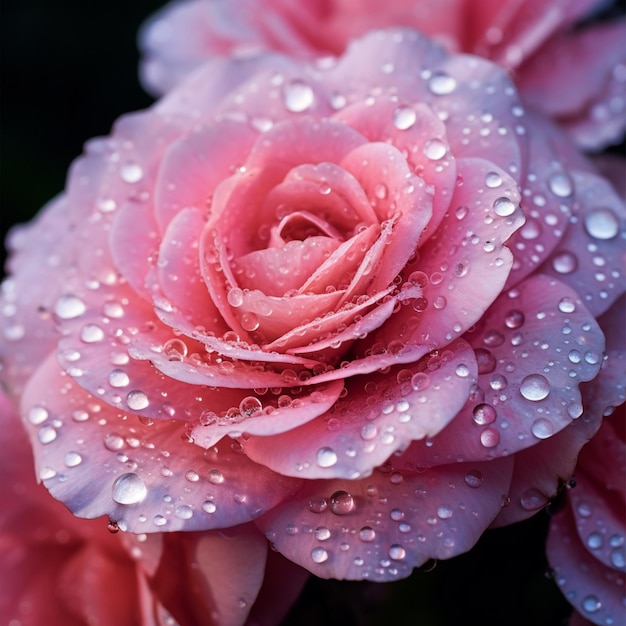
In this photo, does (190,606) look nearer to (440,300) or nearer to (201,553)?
(201,553)

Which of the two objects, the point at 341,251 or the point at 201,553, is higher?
the point at 341,251

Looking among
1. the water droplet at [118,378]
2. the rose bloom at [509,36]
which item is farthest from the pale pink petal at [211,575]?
the rose bloom at [509,36]

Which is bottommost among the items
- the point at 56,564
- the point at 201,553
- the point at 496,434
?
the point at 56,564

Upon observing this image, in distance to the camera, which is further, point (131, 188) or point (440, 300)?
point (131, 188)

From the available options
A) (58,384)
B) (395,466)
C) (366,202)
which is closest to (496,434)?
(395,466)

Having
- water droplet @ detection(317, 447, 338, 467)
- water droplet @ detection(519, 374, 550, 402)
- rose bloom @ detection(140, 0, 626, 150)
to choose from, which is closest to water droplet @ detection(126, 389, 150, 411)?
water droplet @ detection(317, 447, 338, 467)

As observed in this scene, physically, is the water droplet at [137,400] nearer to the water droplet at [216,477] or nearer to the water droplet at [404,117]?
the water droplet at [216,477]

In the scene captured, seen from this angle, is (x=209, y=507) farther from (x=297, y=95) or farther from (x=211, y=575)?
(x=297, y=95)
